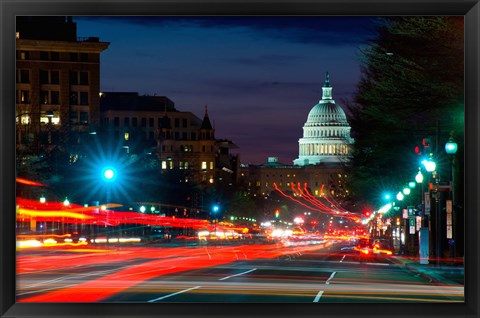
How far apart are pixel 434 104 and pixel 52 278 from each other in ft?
44.8

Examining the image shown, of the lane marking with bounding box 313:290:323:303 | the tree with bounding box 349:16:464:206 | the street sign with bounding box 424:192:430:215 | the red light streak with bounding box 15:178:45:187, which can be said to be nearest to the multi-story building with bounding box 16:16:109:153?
the red light streak with bounding box 15:178:45:187

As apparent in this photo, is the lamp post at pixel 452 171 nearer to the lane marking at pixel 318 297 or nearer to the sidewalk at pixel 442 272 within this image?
the sidewalk at pixel 442 272

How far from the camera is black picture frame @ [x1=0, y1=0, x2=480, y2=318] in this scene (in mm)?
11117

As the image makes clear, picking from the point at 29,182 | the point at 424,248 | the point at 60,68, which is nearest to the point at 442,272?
the point at 424,248

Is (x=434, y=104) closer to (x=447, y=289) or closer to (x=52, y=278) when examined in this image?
(x=447, y=289)

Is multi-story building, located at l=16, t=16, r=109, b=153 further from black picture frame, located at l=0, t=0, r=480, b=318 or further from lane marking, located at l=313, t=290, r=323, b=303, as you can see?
black picture frame, located at l=0, t=0, r=480, b=318

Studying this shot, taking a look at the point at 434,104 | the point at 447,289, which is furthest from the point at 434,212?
the point at 447,289

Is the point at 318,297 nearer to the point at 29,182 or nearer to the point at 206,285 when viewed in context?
the point at 206,285

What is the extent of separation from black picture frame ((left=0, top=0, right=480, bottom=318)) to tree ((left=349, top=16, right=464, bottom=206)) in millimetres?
16122
